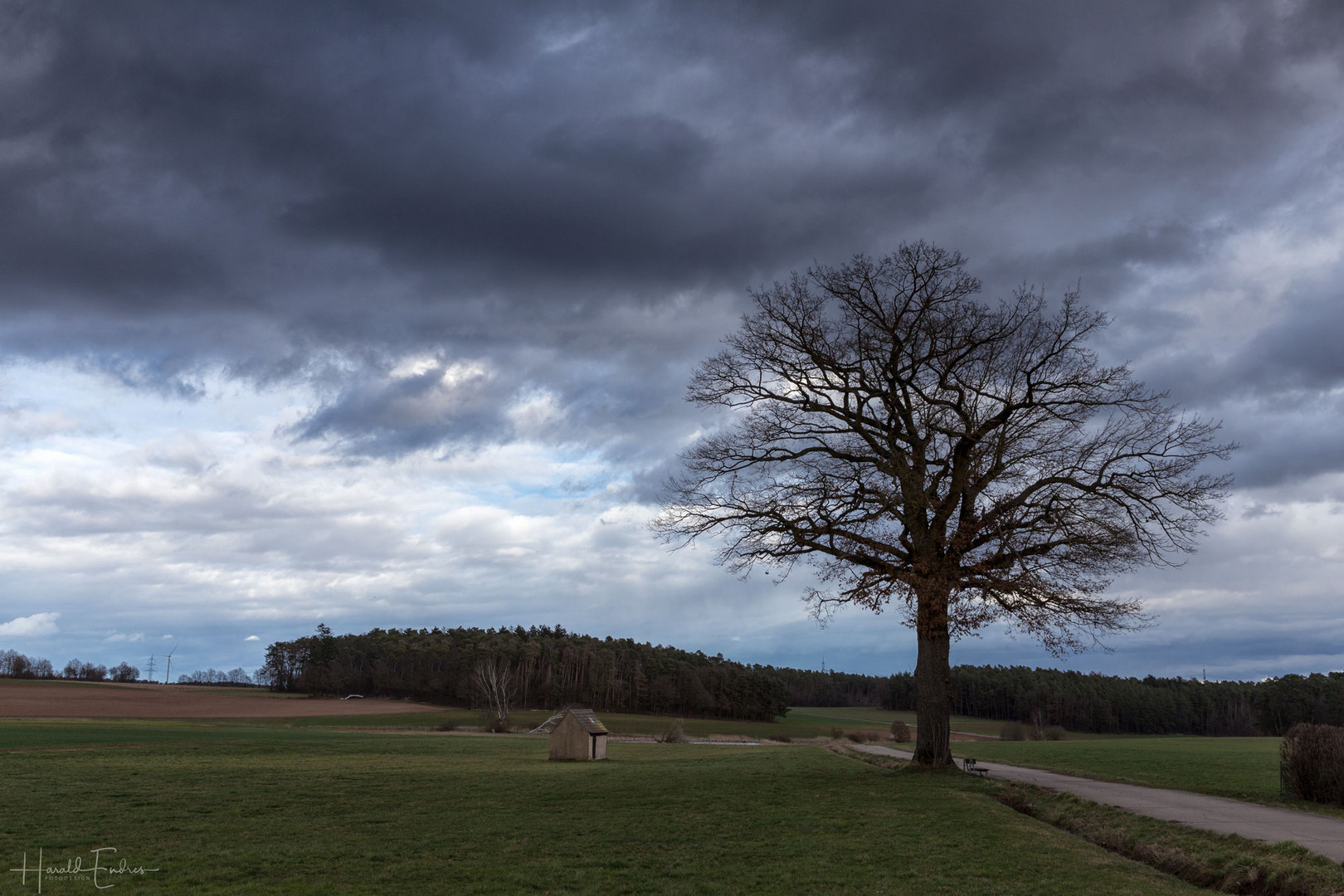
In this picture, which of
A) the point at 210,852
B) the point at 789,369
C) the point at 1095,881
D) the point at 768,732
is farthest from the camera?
the point at 768,732

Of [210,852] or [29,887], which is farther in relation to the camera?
[210,852]

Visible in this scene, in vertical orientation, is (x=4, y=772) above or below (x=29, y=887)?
below

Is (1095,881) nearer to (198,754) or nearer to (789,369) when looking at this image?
(789,369)

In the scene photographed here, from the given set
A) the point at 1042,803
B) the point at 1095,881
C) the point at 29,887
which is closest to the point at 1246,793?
the point at 1042,803

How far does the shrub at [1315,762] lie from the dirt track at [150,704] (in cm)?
9079

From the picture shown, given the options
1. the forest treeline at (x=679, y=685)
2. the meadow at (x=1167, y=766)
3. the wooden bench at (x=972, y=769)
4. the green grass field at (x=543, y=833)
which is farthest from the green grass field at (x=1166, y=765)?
the forest treeline at (x=679, y=685)

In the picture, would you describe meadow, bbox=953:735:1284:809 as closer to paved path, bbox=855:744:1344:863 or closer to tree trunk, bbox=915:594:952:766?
paved path, bbox=855:744:1344:863

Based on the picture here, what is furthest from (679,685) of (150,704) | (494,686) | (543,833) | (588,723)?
(543,833)

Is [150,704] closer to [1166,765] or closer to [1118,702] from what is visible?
[1166,765]

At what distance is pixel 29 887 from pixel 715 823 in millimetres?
10708

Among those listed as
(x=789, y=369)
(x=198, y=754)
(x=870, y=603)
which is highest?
(x=789, y=369)

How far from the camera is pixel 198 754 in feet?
125

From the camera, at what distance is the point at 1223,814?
1897 centimetres

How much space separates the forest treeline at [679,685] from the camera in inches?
4946
